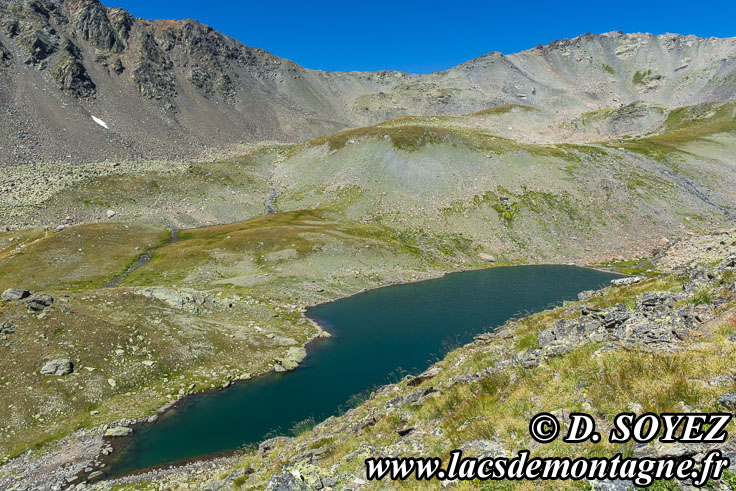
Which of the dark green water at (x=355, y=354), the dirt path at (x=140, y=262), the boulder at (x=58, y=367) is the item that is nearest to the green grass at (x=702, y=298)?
the dark green water at (x=355, y=354)

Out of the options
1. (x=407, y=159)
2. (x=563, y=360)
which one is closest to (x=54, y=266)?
(x=563, y=360)

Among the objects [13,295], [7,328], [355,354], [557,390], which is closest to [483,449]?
[557,390]

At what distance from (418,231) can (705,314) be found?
285 feet

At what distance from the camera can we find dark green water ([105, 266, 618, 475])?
31156mm

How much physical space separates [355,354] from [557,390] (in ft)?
118

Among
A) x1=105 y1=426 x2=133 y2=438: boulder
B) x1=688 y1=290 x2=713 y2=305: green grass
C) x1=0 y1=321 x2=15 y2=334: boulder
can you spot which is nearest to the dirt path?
x1=0 y1=321 x2=15 y2=334: boulder

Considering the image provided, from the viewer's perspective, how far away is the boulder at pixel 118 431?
30819 mm

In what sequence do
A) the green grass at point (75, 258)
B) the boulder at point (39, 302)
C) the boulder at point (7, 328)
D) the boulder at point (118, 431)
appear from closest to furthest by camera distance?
the boulder at point (118, 431) → the boulder at point (7, 328) → the boulder at point (39, 302) → the green grass at point (75, 258)

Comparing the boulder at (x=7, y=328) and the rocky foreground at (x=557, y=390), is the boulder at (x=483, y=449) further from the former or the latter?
the boulder at (x=7, y=328)

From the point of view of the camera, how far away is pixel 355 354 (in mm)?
45656

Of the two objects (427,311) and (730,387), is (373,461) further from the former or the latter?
(427,311)

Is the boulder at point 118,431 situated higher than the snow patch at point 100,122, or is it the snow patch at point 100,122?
the snow patch at point 100,122

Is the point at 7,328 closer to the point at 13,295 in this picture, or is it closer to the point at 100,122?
the point at 13,295

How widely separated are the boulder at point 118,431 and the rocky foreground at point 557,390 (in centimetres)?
1124
